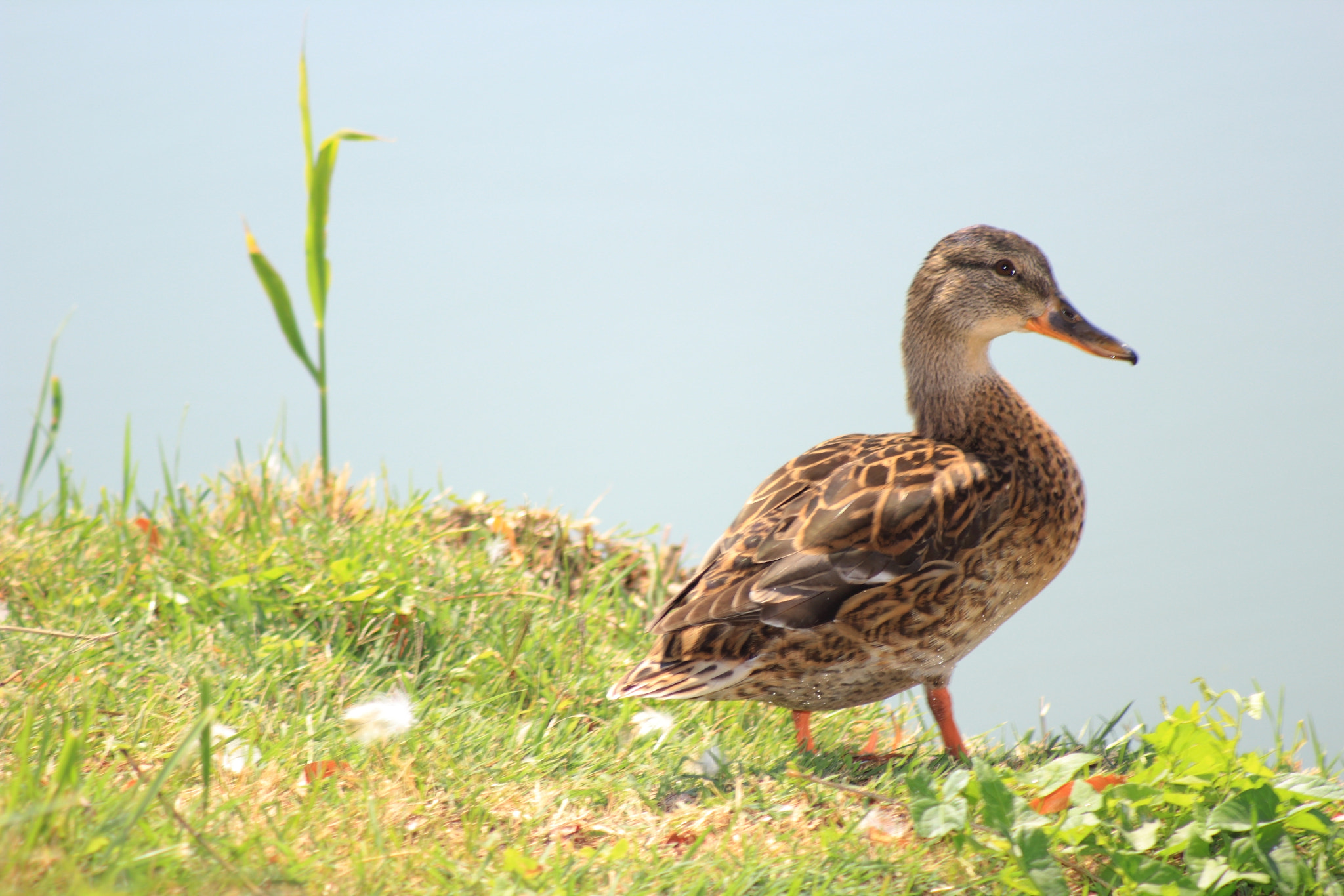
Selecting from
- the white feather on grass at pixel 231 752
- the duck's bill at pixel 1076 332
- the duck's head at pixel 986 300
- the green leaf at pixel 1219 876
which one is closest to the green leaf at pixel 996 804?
the green leaf at pixel 1219 876

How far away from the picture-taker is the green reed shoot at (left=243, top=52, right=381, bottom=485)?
5672 mm

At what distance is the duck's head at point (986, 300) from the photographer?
3955mm

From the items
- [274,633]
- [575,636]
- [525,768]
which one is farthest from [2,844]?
[575,636]

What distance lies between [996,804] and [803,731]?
110 centimetres

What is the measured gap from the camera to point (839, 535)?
318 centimetres

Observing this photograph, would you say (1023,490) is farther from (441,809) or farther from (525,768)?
(441,809)

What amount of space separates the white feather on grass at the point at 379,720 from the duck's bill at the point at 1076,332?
264 centimetres

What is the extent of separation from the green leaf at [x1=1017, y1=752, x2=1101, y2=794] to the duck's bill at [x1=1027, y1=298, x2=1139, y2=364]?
6.47ft

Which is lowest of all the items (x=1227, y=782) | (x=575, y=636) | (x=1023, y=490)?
(x=575, y=636)

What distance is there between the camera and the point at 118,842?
6.53 ft

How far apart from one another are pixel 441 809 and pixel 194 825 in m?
0.62

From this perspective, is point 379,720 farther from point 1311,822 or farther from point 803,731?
point 1311,822

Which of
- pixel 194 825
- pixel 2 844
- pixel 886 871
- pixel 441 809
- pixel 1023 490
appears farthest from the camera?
pixel 1023 490

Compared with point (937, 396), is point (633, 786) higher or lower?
lower
